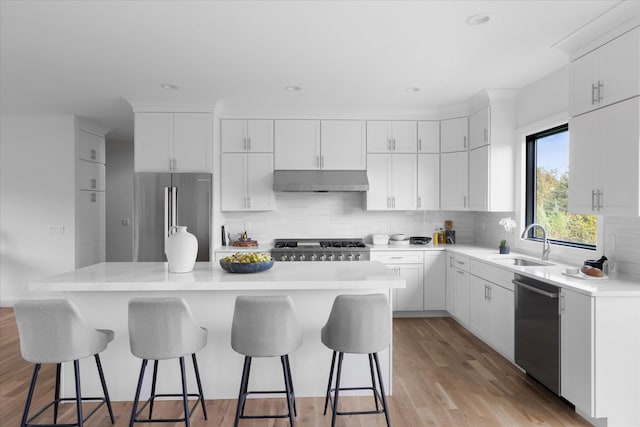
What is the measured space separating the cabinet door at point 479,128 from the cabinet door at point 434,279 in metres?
1.44

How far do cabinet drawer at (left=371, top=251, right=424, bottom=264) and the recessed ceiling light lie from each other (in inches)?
115

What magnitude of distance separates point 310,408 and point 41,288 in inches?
76.6

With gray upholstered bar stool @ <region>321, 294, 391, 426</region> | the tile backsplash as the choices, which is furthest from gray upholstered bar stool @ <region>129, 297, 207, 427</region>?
the tile backsplash

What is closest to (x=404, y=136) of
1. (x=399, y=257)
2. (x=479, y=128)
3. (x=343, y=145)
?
(x=343, y=145)

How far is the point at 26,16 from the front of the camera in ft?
9.36

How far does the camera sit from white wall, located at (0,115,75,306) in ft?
19.0

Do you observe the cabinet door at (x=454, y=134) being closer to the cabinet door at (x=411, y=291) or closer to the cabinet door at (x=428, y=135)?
the cabinet door at (x=428, y=135)

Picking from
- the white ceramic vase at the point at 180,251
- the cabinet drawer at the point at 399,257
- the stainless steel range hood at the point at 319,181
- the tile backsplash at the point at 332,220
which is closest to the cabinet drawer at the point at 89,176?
the tile backsplash at the point at 332,220

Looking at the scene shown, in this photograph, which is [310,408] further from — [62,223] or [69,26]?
[62,223]

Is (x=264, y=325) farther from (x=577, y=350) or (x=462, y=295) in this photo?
(x=462, y=295)

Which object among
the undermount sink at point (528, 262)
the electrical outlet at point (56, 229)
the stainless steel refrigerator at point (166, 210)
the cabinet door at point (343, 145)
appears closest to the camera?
the undermount sink at point (528, 262)

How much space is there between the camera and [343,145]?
5.51 m

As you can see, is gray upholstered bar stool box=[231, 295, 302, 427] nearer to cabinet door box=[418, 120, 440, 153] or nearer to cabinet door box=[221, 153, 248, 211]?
cabinet door box=[221, 153, 248, 211]

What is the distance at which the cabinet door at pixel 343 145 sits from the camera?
5488 millimetres
